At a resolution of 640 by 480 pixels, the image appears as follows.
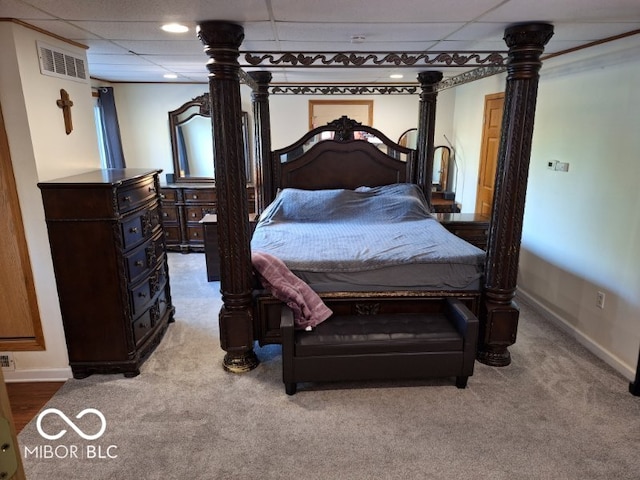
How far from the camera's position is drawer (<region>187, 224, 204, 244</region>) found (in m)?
5.57

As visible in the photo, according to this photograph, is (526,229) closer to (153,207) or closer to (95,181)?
(153,207)

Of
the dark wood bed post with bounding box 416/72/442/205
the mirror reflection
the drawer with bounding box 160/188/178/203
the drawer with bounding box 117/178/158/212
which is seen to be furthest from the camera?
the mirror reflection

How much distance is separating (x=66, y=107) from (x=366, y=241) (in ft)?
7.41

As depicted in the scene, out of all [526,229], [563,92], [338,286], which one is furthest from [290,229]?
[563,92]

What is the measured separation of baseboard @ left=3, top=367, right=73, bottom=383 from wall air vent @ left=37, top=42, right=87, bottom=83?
1862 mm

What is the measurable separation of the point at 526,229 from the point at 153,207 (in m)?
3.32

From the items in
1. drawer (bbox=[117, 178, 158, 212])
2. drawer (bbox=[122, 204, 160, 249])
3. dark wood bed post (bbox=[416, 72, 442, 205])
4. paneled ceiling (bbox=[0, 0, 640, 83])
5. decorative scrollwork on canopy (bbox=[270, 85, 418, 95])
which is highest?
paneled ceiling (bbox=[0, 0, 640, 83])

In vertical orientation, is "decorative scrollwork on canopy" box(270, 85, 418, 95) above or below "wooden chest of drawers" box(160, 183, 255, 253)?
above

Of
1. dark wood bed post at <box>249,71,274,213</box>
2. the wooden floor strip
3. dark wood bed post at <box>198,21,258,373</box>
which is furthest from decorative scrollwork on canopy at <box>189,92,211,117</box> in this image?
the wooden floor strip

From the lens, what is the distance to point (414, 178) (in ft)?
15.2

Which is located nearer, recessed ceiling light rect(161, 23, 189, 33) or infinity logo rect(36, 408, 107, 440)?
infinity logo rect(36, 408, 107, 440)

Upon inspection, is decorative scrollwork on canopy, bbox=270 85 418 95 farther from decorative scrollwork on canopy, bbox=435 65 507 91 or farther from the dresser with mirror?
the dresser with mirror

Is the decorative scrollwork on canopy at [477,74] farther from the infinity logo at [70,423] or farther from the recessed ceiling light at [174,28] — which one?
the infinity logo at [70,423]

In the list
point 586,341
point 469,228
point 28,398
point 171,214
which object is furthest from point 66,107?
point 586,341
